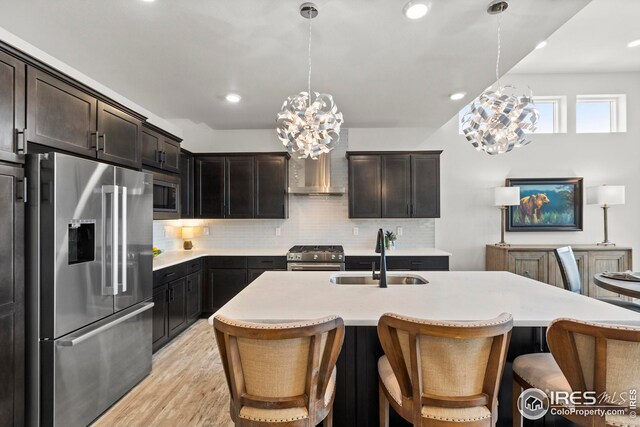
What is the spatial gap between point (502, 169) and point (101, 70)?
5.43 meters

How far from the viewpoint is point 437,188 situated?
4.50 m

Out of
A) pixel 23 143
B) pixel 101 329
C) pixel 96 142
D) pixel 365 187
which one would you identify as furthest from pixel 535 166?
pixel 23 143

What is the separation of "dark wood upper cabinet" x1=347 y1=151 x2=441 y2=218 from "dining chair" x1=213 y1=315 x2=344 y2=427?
339 cm

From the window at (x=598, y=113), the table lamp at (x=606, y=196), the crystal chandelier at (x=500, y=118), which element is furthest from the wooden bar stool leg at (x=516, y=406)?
the window at (x=598, y=113)

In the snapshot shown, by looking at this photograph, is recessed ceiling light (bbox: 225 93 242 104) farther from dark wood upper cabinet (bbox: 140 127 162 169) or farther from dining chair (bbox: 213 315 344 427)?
dining chair (bbox: 213 315 344 427)

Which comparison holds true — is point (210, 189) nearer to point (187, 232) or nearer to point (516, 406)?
point (187, 232)

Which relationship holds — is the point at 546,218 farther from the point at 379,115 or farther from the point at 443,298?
the point at 443,298

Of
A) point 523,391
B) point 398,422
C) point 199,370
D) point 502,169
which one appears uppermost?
point 502,169

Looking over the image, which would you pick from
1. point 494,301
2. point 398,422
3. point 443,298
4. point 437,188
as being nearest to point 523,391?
point 494,301

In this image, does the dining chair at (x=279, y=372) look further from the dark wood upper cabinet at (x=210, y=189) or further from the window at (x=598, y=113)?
the window at (x=598, y=113)

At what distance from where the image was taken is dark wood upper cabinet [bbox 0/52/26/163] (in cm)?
171

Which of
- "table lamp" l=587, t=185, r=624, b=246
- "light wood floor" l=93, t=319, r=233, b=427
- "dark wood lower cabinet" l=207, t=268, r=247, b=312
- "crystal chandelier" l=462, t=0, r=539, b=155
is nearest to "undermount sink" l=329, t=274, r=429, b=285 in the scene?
"crystal chandelier" l=462, t=0, r=539, b=155

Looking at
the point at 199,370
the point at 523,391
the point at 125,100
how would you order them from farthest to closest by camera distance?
the point at 125,100 < the point at 199,370 < the point at 523,391

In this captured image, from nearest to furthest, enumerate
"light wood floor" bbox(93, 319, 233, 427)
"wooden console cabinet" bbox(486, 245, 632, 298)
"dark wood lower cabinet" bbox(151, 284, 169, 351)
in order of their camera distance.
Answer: "light wood floor" bbox(93, 319, 233, 427)
"dark wood lower cabinet" bbox(151, 284, 169, 351)
"wooden console cabinet" bbox(486, 245, 632, 298)
